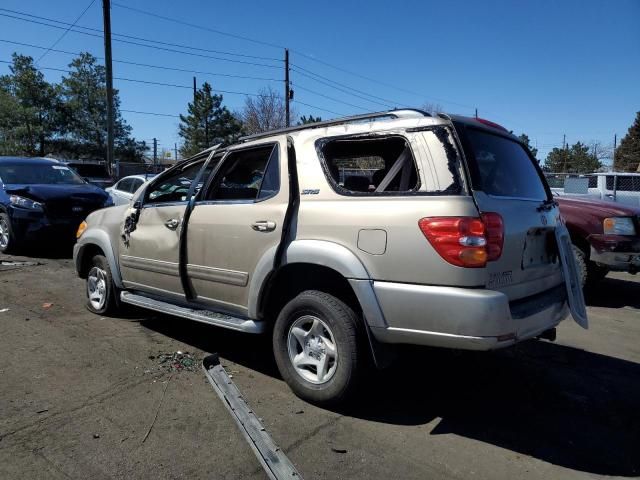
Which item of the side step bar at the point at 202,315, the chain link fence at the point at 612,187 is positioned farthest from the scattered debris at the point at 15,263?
the chain link fence at the point at 612,187

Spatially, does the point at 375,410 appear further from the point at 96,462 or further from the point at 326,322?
the point at 96,462

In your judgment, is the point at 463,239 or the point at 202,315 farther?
the point at 202,315

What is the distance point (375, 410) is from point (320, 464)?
78cm

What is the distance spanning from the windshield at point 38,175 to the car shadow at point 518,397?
672 cm

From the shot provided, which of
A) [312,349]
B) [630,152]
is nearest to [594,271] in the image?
[312,349]

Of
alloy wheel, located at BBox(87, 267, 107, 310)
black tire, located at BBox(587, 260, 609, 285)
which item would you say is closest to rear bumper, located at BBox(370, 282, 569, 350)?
alloy wheel, located at BBox(87, 267, 107, 310)

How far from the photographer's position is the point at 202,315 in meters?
4.23

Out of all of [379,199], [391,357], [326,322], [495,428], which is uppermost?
[379,199]

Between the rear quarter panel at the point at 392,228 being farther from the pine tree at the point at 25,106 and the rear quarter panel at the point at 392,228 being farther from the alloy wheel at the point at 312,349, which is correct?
the pine tree at the point at 25,106

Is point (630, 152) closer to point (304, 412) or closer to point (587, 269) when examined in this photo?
point (587, 269)

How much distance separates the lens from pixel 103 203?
991cm

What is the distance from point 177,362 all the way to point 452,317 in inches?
98.1

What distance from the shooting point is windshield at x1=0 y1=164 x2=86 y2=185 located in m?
9.90

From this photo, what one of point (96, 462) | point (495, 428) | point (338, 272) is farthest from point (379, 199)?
point (96, 462)
